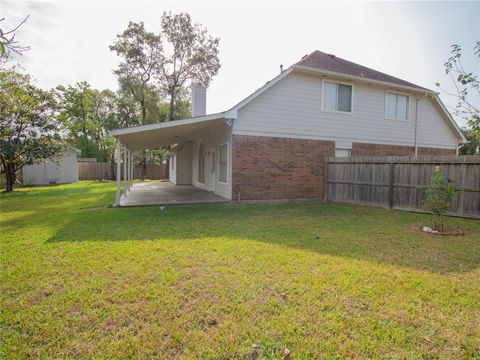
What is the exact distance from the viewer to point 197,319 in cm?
269

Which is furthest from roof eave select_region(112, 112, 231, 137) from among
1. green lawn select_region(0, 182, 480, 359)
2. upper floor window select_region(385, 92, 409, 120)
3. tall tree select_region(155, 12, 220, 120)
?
tall tree select_region(155, 12, 220, 120)

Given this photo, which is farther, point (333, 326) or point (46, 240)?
point (46, 240)

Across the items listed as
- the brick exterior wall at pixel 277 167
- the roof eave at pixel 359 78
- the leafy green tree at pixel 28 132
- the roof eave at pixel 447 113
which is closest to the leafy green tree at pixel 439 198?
the brick exterior wall at pixel 277 167

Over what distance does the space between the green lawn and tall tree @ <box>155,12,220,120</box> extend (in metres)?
23.2

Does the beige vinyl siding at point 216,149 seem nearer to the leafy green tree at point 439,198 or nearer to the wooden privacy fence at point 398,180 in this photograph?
the wooden privacy fence at point 398,180

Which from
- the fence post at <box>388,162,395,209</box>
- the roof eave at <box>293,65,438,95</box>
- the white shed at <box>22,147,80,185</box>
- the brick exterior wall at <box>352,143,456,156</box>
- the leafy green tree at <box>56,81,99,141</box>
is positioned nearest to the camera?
the fence post at <box>388,162,395,209</box>

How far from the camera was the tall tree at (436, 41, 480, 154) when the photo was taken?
5.30 metres

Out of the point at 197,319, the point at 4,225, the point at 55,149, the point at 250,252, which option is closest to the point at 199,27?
the point at 55,149

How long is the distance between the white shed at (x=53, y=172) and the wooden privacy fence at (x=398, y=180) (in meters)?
21.3

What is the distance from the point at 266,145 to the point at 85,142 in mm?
32259

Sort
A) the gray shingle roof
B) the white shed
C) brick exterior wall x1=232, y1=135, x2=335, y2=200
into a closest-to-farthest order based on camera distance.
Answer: brick exterior wall x1=232, y1=135, x2=335, y2=200
the gray shingle roof
the white shed

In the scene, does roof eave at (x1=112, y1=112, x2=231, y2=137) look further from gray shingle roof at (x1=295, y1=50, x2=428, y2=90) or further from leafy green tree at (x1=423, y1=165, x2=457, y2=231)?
leafy green tree at (x1=423, y1=165, x2=457, y2=231)

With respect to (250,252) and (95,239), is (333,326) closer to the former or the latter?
(250,252)

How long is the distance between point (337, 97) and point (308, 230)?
726 cm
